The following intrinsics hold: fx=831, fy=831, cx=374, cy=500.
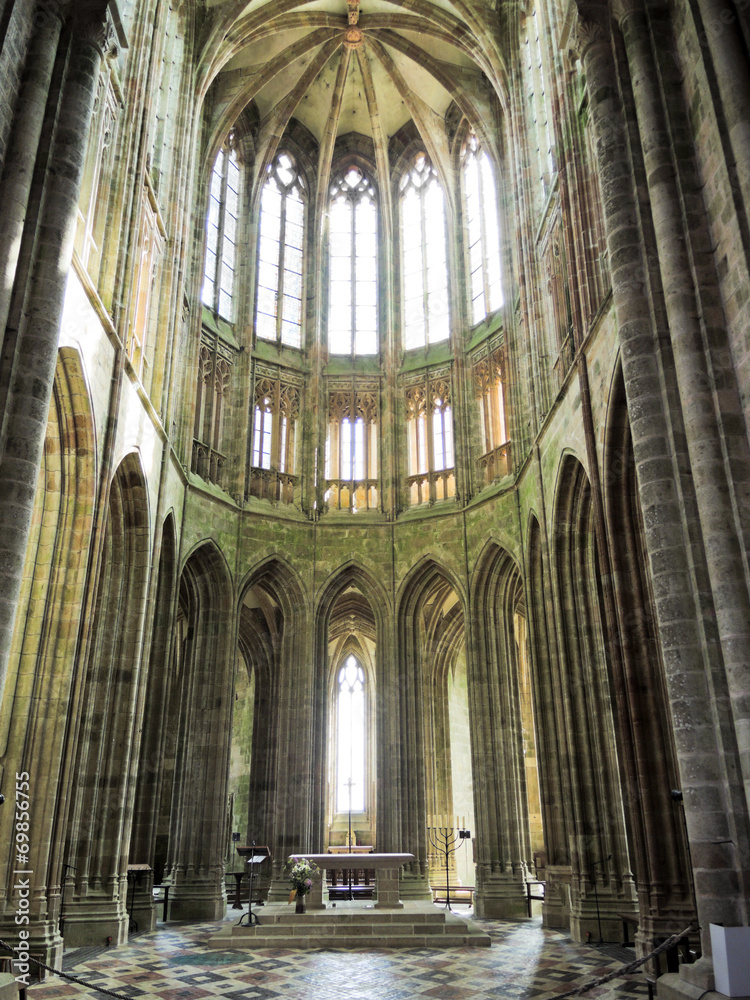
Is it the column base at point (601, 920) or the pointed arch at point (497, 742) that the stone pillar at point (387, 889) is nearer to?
the column base at point (601, 920)

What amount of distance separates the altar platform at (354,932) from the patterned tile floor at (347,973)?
308 mm

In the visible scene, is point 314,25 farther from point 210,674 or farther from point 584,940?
point 584,940

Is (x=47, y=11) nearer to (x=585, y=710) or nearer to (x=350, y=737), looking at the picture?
(x=585, y=710)

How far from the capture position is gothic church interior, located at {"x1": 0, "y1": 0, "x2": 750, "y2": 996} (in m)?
9.00

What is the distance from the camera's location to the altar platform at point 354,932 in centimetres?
1269

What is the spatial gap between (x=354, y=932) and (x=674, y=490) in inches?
341

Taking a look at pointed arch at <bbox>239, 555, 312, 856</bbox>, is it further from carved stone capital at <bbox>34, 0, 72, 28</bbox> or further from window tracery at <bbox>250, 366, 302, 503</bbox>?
carved stone capital at <bbox>34, 0, 72, 28</bbox>

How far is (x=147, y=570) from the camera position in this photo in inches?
609

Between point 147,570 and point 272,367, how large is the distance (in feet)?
29.0

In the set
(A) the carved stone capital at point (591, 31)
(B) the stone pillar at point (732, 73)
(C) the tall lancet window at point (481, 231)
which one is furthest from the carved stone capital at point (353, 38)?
(B) the stone pillar at point (732, 73)

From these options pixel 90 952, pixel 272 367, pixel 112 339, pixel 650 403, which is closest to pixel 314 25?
pixel 272 367

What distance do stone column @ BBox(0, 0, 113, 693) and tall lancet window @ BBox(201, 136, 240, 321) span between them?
10.3m

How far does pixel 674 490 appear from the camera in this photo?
8.91 m

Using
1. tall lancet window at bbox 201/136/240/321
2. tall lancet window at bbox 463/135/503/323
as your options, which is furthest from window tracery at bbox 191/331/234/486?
tall lancet window at bbox 463/135/503/323
